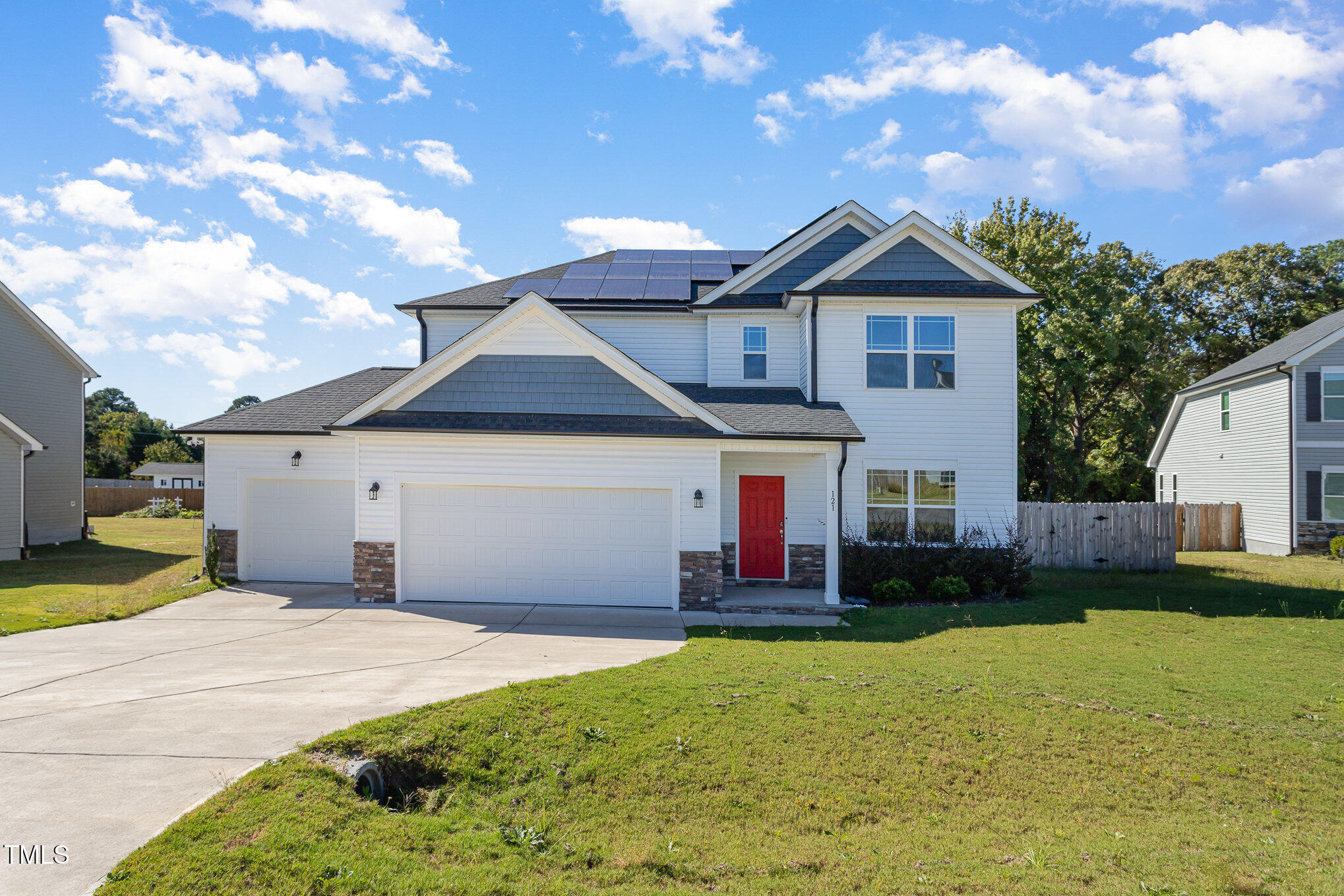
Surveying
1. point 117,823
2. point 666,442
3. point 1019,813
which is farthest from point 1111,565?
point 117,823

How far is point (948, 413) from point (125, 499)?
46285 mm

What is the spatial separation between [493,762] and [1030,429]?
30374 mm

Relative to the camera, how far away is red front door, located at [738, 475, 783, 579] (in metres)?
14.6

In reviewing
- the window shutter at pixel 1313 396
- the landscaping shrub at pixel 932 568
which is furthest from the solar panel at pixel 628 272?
the window shutter at pixel 1313 396

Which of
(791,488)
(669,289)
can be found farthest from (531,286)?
(791,488)

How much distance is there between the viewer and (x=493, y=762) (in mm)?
5664

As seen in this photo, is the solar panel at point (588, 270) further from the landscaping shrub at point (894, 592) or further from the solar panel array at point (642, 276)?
the landscaping shrub at point (894, 592)

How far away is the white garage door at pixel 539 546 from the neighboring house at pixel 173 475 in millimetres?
56112

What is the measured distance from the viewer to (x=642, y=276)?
18.3 metres

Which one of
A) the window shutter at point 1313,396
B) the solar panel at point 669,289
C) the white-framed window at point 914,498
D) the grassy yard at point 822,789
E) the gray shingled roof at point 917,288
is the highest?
the solar panel at point 669,289

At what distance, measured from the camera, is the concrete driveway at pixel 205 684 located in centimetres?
449

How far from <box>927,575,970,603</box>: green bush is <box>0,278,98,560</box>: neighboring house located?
80.3ft

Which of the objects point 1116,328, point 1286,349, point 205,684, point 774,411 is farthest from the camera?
point 1116,328

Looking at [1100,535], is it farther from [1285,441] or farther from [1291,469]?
[1285,441]
